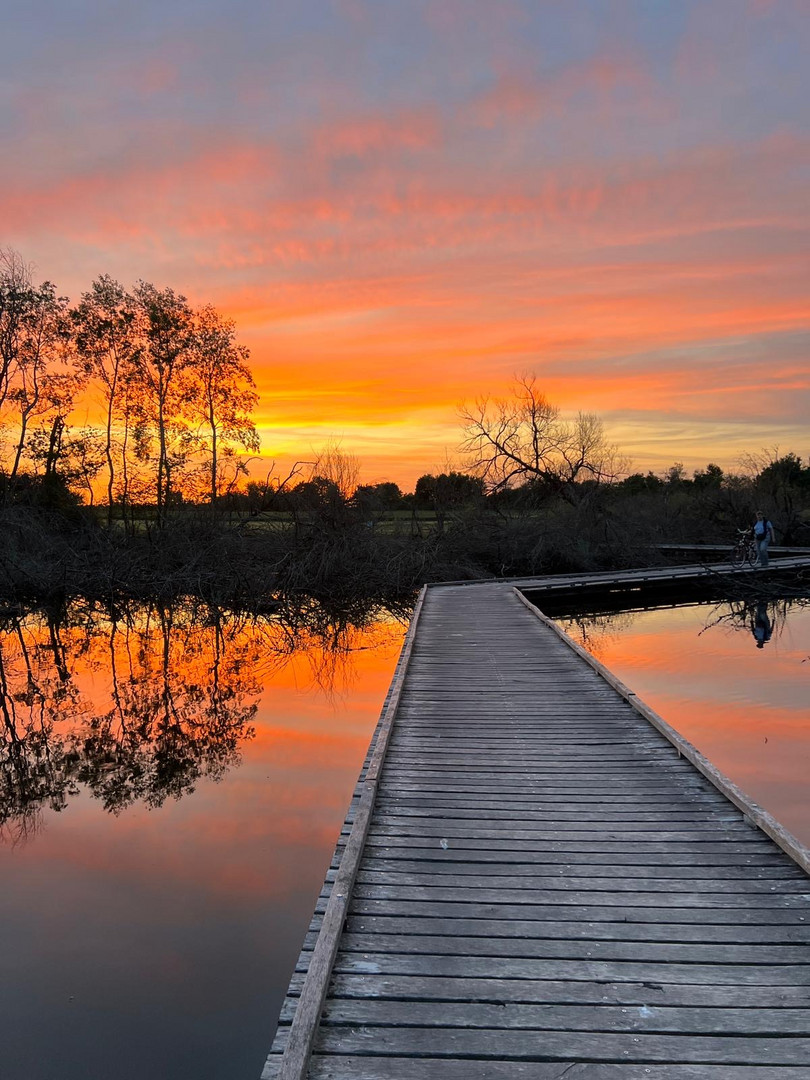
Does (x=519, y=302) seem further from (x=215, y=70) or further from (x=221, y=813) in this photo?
(x=221, y=813)

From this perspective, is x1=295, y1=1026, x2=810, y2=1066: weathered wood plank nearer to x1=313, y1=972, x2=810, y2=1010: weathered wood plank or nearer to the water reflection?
x1=313, y1=972, x2=810, y2=1010: weathered wood plank

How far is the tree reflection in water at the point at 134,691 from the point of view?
27.8ft

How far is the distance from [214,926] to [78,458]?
28.5m

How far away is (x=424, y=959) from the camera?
11.3 feet

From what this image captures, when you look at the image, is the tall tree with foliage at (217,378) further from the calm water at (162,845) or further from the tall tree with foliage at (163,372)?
the calm water at (162,845)

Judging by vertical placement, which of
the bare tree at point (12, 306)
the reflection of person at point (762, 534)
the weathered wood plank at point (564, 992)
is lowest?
Answer: the weathered wood plank at point (564, 992)

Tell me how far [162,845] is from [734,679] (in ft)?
33.4

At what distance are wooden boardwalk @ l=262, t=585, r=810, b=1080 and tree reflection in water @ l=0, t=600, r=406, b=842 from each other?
11.7ft

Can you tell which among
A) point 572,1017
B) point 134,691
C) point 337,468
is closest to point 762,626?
point 337,468

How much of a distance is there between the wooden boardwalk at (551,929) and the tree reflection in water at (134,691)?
11.7 feet

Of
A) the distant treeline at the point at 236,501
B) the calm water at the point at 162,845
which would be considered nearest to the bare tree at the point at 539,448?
the distant treeline at the point at 236,501

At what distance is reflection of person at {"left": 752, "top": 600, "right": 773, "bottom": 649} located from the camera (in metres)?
17.0

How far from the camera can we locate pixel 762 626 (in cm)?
1875

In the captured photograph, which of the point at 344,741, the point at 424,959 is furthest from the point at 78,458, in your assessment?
the point at 424,959
